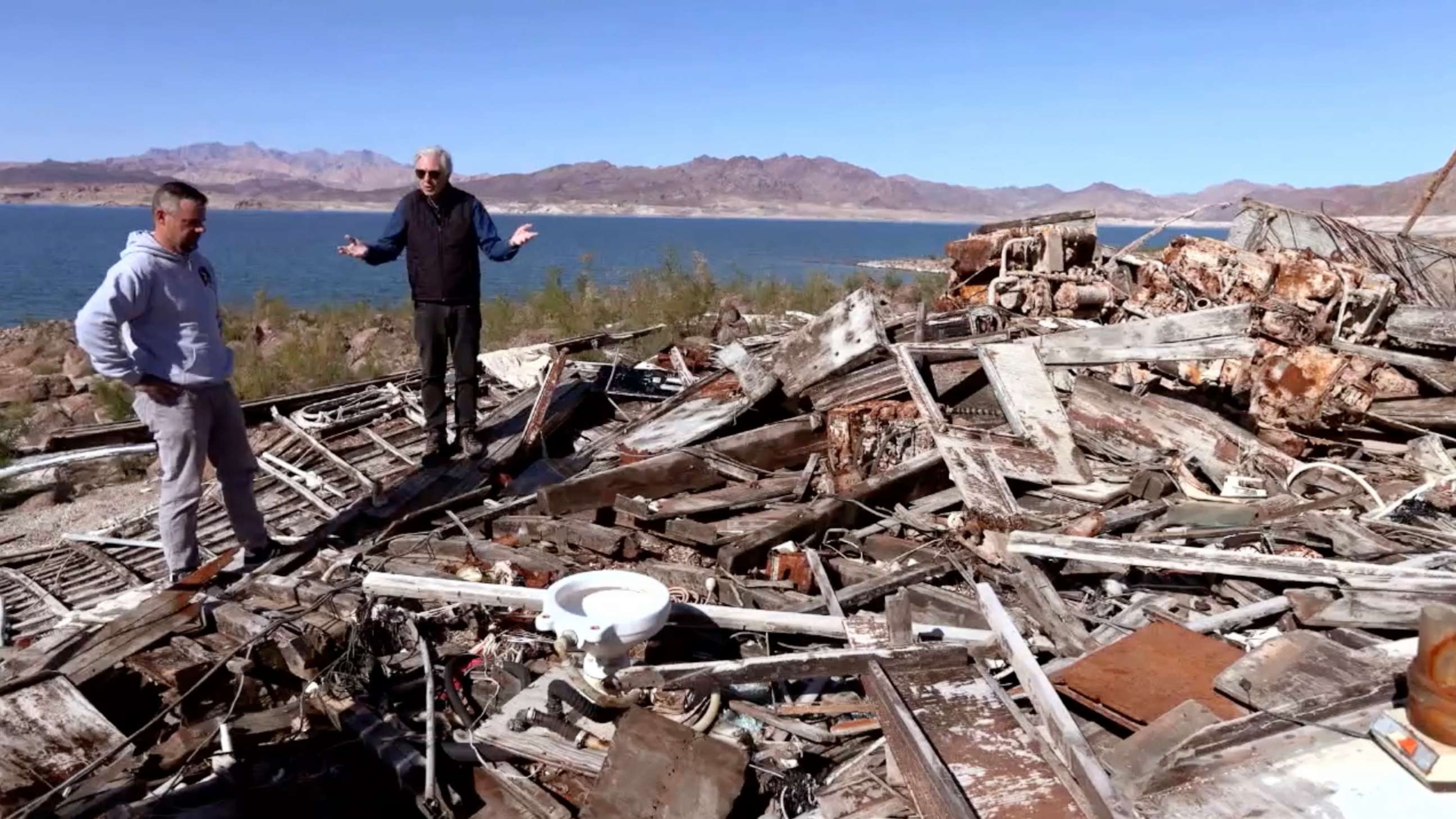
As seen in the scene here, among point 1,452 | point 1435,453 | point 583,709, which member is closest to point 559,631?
point 583,709

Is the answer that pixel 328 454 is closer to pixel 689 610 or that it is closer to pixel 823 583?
pixel 689 610

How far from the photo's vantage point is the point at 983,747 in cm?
305

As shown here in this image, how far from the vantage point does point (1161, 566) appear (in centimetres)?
449

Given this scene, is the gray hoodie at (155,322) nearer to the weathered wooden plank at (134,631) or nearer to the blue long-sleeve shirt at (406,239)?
the weathered wooden plank at (134,631)

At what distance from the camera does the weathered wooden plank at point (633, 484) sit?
5.79m

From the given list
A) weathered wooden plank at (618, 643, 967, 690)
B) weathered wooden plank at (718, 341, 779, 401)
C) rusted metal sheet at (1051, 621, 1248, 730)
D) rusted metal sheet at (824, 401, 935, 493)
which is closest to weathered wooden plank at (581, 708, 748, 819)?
weathered wooden plank at (618, 643, 967, 690)

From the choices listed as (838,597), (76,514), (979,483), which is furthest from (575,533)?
(76,514)

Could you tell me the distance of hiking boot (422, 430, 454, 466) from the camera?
687cm

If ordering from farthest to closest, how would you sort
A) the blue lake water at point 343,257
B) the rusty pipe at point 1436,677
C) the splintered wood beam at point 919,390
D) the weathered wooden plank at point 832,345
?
the blue lake water at point 343,257
the weathered wooden plank at point 832,345
the splintered wood beam at point 919,390
the rusty pipe at point 1436,677

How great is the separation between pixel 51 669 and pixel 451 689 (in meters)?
1.89

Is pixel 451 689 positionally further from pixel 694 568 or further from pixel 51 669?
pixel 51 669

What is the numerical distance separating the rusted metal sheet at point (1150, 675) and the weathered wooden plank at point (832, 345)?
324 centimetres

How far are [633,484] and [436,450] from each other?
1.83 m

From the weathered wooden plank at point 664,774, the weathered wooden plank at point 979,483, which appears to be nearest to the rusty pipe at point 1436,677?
the weathered wooden plank at point 664,774
